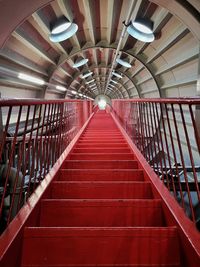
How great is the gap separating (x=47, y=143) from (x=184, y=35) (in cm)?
361

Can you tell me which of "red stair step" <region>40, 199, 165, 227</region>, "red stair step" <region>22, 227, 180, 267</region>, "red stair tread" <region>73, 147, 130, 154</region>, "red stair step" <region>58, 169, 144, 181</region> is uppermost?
"red stair tread" <region>73, 147, 130, 154</region>

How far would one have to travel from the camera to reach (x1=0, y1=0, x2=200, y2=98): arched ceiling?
10.5ft

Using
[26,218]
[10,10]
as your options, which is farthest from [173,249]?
[10,10]

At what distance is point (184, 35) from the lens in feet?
15.3

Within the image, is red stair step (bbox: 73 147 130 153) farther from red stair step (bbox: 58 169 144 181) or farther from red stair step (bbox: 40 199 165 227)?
red stair step (bbox: 40 199 165 227)

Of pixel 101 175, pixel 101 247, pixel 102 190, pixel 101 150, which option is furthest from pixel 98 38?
pixel 101 247

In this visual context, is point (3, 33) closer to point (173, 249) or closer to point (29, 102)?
point (29, 102)

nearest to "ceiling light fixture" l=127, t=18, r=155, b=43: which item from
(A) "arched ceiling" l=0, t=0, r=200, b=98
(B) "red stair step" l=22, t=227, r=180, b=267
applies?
(A) "arched ceiling" l=0, t=0, r=200, b=98

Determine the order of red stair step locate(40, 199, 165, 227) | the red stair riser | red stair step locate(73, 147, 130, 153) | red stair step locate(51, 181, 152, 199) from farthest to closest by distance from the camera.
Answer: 1. the red stair riser
2. red stair step locate(73, 147, 130, 153)
3. red stair step locate(51, 181, 152, 199)
4. red stair step locate(40, 199, 165, 227)

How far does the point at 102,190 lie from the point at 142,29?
11.6ft

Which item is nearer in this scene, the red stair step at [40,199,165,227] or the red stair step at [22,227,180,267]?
the red stair step at [22,227,180,267]

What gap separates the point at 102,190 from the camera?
8.40 ft

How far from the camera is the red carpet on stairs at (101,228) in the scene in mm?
1604

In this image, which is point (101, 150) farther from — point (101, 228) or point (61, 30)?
point (101, 228)
